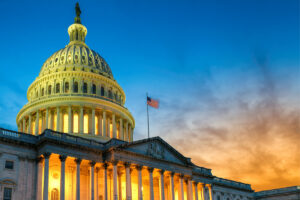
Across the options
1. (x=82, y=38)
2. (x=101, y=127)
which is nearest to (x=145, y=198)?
(x=101, y=127)

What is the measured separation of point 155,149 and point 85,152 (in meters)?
13.4

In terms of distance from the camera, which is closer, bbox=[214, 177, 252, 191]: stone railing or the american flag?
the american flag

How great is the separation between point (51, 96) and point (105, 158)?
26.8 m

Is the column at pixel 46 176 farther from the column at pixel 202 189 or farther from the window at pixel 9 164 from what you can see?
the column at pixel 202 189

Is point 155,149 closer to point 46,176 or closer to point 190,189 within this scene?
point 190,189

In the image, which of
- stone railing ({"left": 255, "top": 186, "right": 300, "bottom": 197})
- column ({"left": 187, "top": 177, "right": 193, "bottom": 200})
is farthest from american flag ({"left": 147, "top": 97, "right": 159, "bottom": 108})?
stone railing ({"left": 255, "top": 186, "right": 300, "bottom": 197})

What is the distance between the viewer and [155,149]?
214 feet

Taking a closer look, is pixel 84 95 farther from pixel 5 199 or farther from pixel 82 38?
pixel 5 199

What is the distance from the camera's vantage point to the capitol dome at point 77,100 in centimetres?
7819

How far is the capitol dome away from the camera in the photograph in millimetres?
78188

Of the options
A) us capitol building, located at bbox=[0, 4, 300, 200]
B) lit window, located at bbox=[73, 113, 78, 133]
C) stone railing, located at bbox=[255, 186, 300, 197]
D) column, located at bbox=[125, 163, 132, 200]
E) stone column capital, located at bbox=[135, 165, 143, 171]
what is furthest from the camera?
stone railing, located at bbox=[255, 186, 300, 197]

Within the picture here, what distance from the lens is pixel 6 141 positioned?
172 feet

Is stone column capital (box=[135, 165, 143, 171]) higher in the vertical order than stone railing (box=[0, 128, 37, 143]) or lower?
lower

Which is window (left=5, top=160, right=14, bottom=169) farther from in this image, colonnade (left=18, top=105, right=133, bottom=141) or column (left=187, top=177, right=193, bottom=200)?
column (left=187, top=177, right=193, bottom=200)
